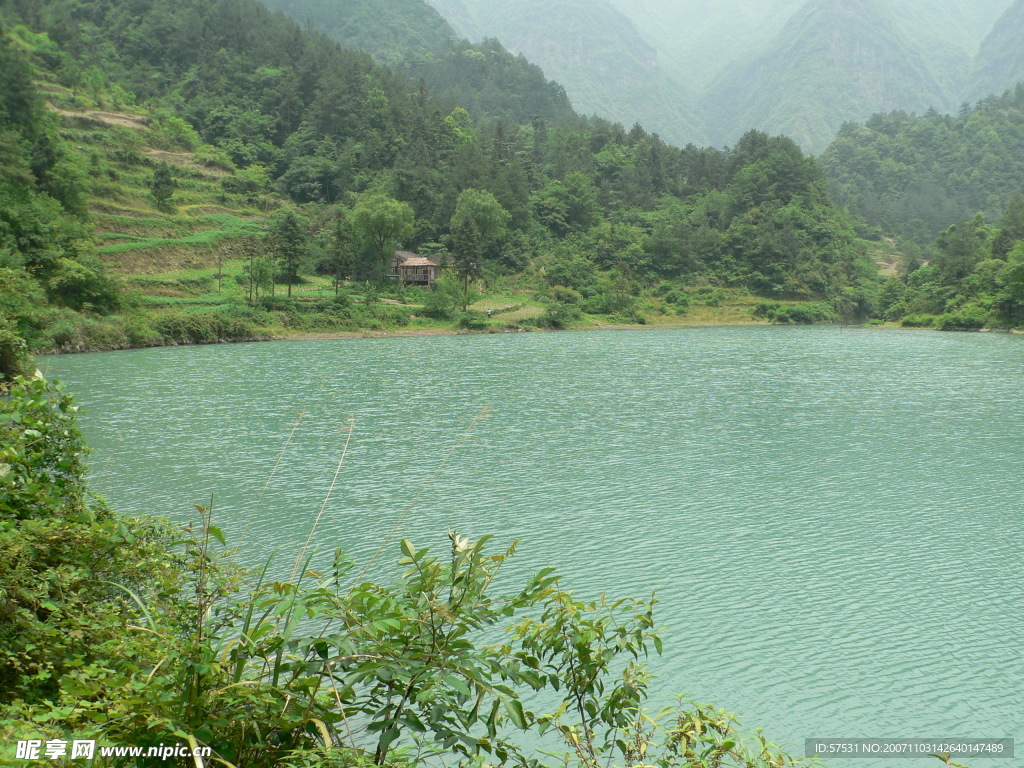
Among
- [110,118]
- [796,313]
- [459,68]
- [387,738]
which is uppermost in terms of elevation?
[459,68]

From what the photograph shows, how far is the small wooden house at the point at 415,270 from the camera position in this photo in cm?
7800

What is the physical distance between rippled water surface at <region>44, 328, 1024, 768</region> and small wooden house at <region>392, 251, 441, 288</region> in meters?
47.4

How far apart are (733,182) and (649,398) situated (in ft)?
291

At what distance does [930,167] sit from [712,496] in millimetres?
158451

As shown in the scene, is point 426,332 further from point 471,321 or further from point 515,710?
point 515,710

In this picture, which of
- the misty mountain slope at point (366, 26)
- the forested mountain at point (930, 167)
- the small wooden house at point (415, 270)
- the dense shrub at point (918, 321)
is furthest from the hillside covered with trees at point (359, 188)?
the misty mountain slope at point (366, 26)

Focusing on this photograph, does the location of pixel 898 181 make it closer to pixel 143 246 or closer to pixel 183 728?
pixel 143 246

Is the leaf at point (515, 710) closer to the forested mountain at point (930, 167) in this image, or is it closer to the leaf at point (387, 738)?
the leaf at point (387, 738)

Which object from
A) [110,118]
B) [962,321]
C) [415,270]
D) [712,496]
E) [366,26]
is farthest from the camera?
[366,26]

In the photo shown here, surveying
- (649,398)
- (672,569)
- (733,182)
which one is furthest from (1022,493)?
(733,182)


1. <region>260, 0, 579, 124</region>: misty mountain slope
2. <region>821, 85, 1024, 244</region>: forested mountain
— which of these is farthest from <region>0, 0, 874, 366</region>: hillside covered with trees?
<region>821, 85, 1024, 244</region>: forested mountain

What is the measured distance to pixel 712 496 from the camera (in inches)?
536

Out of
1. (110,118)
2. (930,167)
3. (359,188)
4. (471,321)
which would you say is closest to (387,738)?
(471,321)

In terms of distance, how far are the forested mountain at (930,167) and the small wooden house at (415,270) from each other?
81804 millimetres
